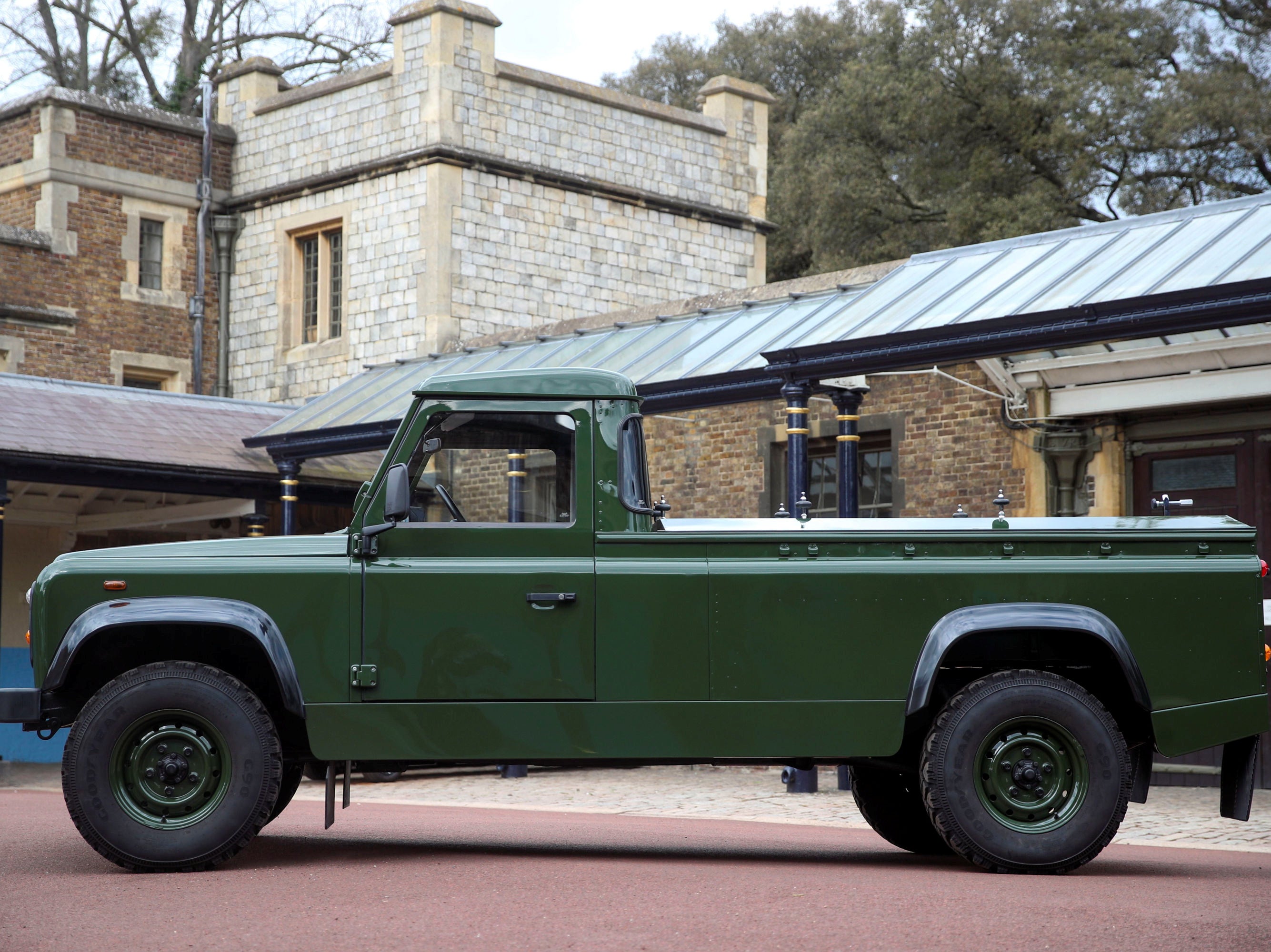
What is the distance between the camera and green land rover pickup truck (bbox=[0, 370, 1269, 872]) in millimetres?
6926

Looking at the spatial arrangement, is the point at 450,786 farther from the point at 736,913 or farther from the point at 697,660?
the point at 736,913

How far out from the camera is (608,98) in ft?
85.6

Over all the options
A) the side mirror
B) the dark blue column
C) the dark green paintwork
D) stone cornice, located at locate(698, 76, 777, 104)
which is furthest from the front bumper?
stone cornice, located at locate(698, 76, 777, 104)

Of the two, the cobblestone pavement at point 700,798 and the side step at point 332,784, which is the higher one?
the side step at point 332,784

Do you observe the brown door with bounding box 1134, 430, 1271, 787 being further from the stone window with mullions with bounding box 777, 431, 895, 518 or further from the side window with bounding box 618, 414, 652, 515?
the side window with bounding box 618, 414, 652, 515

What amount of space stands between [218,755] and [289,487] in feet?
40.3

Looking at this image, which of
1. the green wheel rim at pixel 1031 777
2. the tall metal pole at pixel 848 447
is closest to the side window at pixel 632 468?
the green wheel rim at pixel 1031 777

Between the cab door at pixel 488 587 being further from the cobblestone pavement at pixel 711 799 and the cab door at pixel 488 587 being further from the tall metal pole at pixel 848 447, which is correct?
the tall metal pole at pixel 848 447

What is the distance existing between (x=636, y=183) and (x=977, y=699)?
20227 mm

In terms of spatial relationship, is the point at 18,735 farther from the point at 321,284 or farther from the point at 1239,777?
the point at 1239,777

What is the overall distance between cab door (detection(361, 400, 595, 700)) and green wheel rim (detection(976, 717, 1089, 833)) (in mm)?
1740

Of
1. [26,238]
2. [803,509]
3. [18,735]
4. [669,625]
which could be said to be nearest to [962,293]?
[803,509]

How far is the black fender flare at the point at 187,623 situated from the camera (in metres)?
6.91

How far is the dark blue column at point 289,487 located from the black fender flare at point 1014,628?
12.7m
